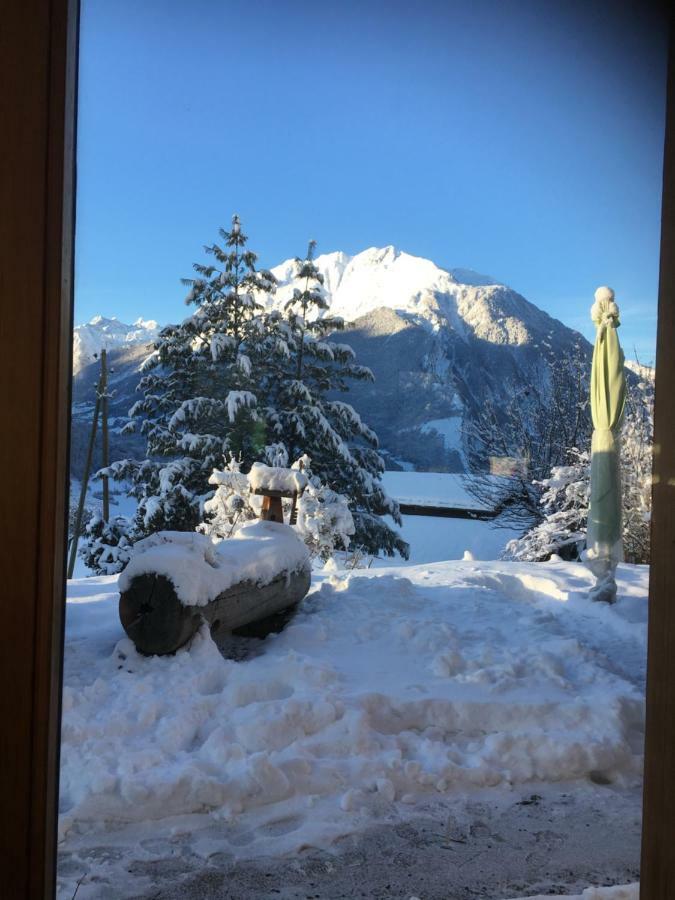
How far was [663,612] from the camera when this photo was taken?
588 mm

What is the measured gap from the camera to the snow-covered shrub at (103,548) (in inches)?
235

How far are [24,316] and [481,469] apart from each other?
23.3 ft

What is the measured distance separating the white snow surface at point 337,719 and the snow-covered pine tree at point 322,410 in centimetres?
424

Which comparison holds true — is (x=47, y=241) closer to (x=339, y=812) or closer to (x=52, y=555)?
(x=52, y=555)

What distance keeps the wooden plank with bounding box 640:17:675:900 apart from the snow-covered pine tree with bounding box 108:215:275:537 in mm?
6582

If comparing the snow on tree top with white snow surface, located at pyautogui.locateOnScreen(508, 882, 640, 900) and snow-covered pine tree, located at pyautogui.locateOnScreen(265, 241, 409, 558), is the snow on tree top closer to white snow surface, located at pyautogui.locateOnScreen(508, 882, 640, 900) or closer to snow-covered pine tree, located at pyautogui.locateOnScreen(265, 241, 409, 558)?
white snow surface, located at pyautogui.locateOnScreen(508, 882, 640, 900)

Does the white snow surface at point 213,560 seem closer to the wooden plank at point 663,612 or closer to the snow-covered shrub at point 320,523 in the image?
the snow-covered shrub at point 320,523

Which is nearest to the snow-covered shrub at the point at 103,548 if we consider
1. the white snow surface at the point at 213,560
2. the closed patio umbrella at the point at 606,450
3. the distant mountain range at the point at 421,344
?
the distant mountain range at the point at 421,344

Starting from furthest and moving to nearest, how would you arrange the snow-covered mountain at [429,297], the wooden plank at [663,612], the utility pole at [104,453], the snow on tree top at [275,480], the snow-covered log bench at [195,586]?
the snow-covered mountain at [429,297] < the utility pole at [104,453] < the snow on tree top at [275,480] < the snow-covered log bench at [195,586] < the wooden plank at [663,612]

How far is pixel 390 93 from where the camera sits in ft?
22.0

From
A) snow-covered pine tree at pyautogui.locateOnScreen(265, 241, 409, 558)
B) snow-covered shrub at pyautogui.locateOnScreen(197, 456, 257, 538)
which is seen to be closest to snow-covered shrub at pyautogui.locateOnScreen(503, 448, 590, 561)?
snow-covered pine tree at pyautogui.locateOnScreen(265, 241, 409, 558)

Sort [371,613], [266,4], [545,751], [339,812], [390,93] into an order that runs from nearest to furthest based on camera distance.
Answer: [339,812], [545,751], [371,613], [266,4], [390,93]

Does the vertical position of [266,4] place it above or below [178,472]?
above

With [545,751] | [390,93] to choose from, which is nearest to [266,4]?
[390,93]
